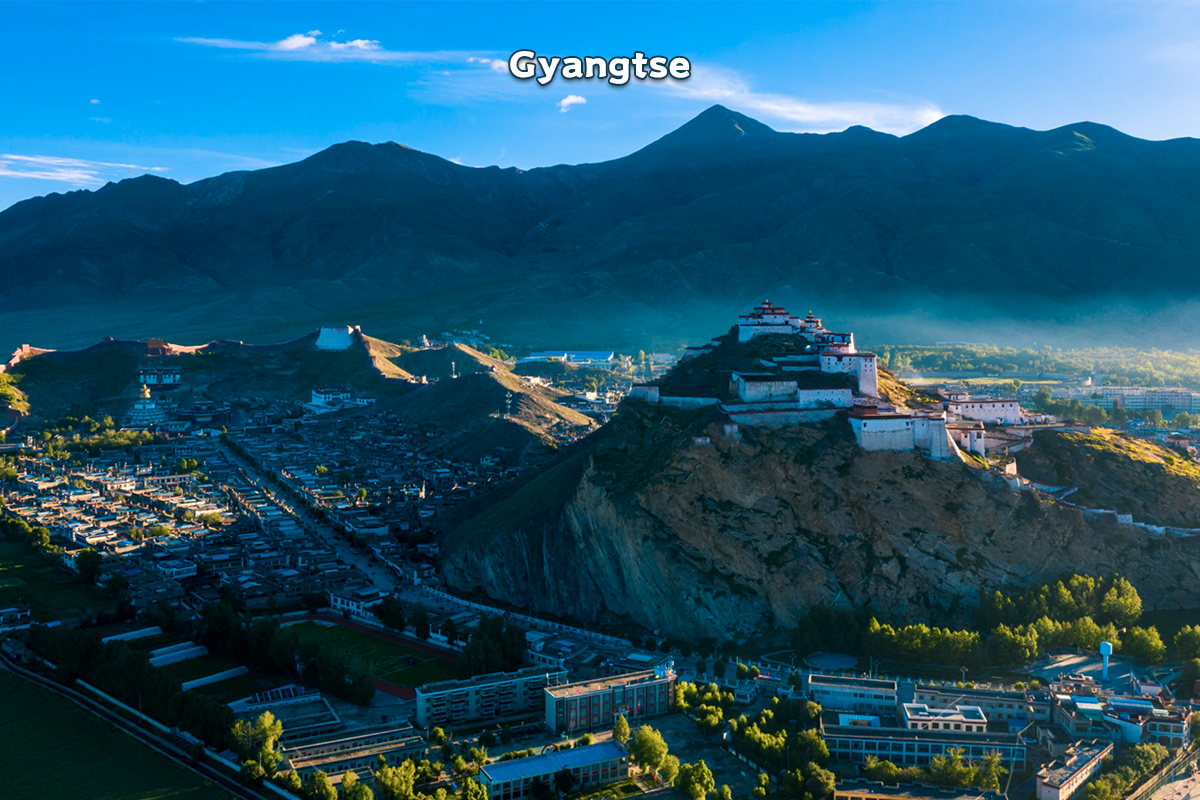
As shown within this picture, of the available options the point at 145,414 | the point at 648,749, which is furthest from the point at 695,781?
the point at 145,414

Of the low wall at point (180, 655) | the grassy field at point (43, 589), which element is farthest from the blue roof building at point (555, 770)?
the grassy field at point (43, 589)

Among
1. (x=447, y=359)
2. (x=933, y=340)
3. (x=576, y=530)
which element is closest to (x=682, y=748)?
(x=576, y=530)

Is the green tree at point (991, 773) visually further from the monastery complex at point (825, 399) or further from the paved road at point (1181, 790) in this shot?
the monastery complex at point (825, 399)

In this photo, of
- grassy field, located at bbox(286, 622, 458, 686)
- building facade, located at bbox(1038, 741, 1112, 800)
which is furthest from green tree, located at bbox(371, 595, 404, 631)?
building facade, located at bbox(1038, 741, 1112, 800)

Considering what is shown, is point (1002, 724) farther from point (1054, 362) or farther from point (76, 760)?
point (1054, 362)

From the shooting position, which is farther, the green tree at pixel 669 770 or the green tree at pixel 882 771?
the green tree at pixel 669 770

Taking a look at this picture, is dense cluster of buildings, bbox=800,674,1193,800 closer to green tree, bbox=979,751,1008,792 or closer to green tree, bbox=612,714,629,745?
green tree, bbox=979,751,1008,792

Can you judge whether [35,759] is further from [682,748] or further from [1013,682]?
[1013,682]
